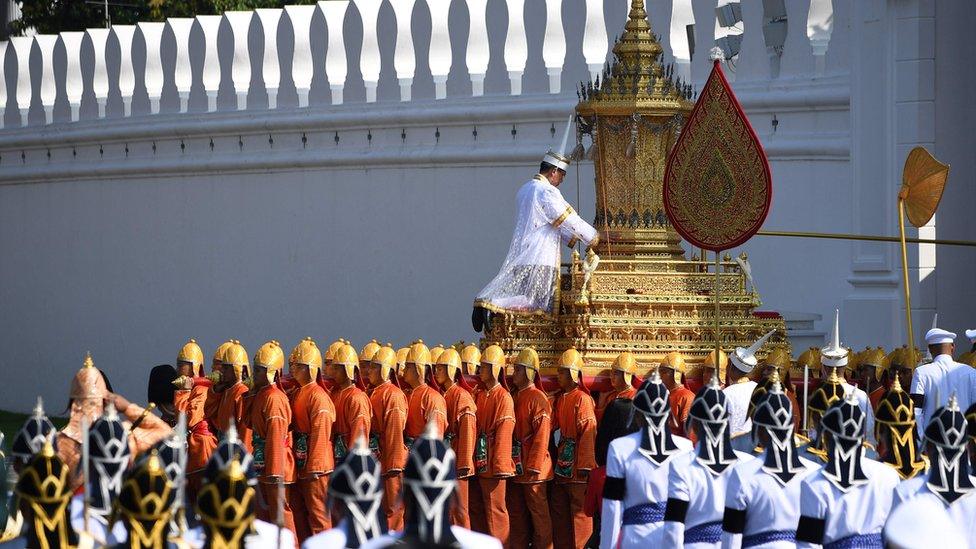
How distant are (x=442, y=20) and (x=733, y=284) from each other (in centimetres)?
607

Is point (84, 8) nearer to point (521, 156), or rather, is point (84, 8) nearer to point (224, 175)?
point (224, 175)

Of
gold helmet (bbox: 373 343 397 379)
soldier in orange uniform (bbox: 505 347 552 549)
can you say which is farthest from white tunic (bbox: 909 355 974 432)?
gold helmet (bbox: 373 343 397 379)

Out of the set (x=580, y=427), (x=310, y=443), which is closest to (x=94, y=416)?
(x=310, y=443)

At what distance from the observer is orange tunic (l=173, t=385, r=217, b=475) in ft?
40.2

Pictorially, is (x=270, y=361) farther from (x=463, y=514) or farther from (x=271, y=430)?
(x=463, y=514)

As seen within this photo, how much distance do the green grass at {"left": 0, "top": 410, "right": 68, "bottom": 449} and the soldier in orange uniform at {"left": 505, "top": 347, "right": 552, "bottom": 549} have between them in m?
8.57

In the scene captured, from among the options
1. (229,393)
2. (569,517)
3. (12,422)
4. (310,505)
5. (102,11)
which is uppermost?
(102,11)

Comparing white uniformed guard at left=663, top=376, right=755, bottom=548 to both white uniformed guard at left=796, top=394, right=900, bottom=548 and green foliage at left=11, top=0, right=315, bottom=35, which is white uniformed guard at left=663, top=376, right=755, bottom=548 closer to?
white uniformed guard at left=796, top=394, right=900, bottom=548

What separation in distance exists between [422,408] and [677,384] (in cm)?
148

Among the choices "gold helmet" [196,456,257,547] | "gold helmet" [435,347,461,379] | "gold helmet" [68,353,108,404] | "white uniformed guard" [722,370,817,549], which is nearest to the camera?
"gold helmet" [196,456,257,547]

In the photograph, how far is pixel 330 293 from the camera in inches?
762

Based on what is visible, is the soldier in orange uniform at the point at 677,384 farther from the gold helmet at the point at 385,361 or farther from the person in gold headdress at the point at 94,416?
the person in gold headdress at the point at 94,416

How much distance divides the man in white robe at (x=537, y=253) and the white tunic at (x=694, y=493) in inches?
153

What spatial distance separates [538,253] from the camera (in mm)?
13297
